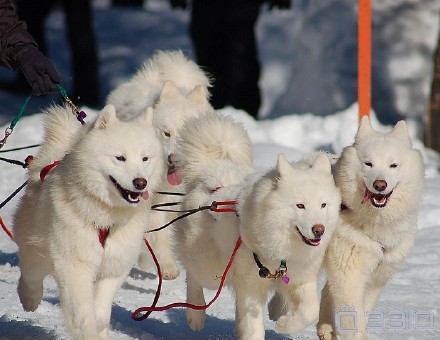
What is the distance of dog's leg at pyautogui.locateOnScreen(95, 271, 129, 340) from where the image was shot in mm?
5336

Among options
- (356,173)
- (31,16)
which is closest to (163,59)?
(356,173)

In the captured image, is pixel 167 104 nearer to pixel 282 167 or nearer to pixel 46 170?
pixel 46 170

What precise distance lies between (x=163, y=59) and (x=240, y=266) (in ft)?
12.3

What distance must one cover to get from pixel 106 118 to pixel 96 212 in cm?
47

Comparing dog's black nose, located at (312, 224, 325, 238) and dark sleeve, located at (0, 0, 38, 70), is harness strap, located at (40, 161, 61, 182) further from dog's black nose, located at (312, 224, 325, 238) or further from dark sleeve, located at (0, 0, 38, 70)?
dog's black nose, located at (312, 224, 325, 238)

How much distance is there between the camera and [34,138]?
11734 mm

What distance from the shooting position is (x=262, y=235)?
5207 mm

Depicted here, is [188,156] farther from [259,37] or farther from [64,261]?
[259,37]

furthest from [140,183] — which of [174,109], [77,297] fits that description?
[174,109]

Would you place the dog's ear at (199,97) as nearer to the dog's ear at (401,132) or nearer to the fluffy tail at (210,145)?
the fluffy tail at (210,145)

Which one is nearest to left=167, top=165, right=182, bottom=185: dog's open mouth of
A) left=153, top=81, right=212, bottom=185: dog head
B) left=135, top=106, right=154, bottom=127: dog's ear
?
left=153, top=81, right=212, bottom=185: dog head

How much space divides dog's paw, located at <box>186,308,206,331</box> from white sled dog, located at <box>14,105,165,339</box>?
855mm

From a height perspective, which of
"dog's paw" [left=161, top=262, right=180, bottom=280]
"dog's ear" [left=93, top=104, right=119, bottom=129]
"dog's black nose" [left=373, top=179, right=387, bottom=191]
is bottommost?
"dog's paw" [left=161, top=262, right=180, bottom=280]

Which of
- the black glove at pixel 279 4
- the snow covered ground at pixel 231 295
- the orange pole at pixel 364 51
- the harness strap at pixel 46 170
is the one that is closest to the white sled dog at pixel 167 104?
the snow covered ground at pixel 231 295
